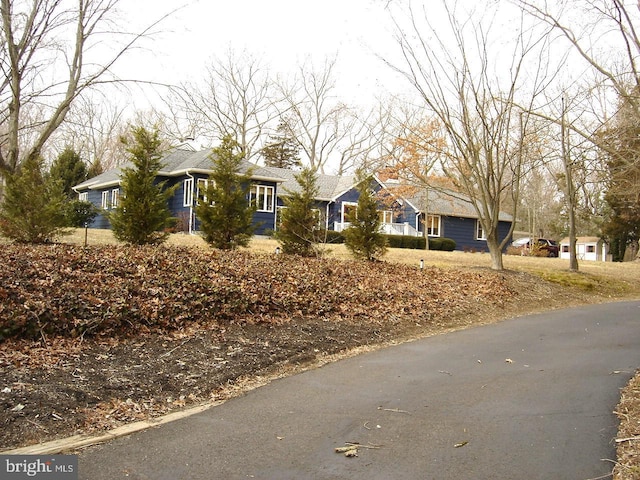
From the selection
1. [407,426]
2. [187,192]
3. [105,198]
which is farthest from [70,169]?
[407,426]

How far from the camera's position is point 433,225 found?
40000mm

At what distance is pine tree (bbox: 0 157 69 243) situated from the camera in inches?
512

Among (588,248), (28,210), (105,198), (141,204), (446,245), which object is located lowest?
(446,245)

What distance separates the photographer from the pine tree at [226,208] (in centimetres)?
1515

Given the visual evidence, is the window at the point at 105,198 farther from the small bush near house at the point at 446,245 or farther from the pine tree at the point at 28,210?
the small bush near house at the point at 446,245

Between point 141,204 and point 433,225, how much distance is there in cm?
2875

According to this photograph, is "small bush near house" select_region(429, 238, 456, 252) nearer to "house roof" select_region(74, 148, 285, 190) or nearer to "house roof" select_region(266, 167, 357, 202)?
"house roof" select_region(266, 167, 357, 202)

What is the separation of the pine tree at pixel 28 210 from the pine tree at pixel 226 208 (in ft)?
11.8

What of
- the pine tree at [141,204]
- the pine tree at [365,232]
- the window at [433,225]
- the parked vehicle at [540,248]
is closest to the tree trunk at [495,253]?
the pine tree at [365,232]

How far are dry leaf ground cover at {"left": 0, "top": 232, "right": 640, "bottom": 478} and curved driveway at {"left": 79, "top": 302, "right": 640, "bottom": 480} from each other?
2.10 ft

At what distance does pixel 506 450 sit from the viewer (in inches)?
185

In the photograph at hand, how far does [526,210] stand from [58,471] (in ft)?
212

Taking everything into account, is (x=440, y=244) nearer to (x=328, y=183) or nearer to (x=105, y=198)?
(x=328, y=183)

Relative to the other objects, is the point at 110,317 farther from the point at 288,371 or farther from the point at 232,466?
the point at 232,466
